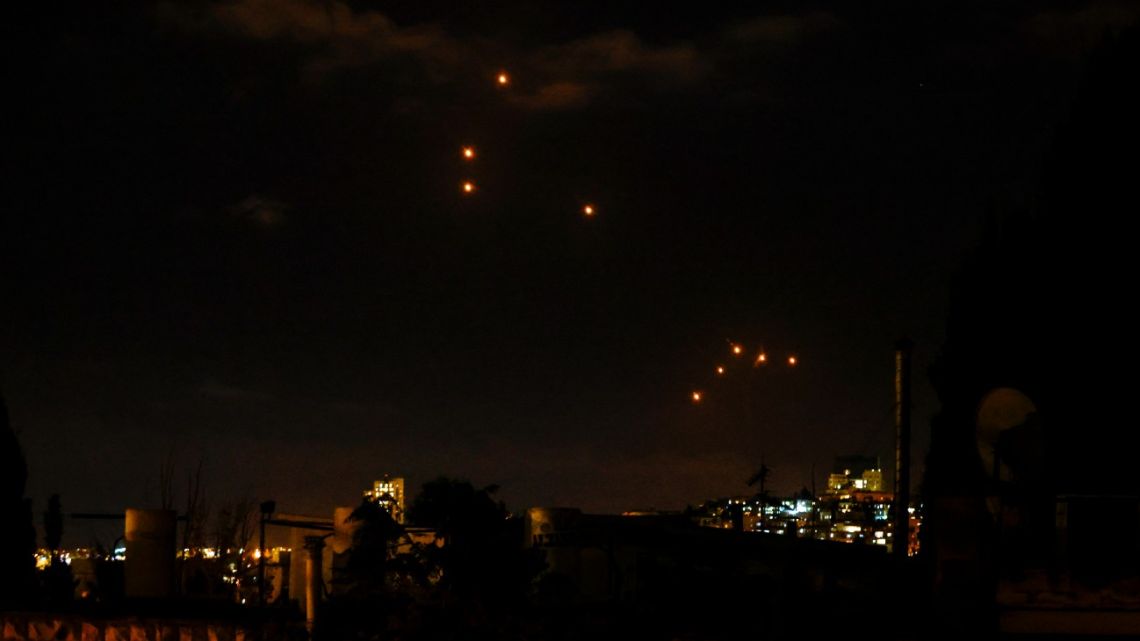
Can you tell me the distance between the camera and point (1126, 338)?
1977 centimetres

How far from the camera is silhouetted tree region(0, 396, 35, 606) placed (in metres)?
19.2

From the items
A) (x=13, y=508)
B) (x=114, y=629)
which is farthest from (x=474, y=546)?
(x=13, y=508)

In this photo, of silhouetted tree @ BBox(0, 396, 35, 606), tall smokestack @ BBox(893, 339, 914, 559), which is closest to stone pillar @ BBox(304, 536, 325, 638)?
tall smokestack @ BBox(893, 339, 914, 559)

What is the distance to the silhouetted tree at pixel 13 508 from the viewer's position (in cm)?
1917

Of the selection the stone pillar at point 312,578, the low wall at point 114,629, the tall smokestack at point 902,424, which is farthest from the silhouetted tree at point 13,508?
the tall smokestack at point 902,424

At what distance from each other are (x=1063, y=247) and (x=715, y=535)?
9.87 metres

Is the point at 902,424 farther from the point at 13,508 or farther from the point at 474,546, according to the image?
the point at 13,508

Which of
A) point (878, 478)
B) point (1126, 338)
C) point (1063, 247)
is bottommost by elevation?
point (878, 478)

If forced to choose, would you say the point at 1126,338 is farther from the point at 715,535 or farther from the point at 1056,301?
the point at 715,535

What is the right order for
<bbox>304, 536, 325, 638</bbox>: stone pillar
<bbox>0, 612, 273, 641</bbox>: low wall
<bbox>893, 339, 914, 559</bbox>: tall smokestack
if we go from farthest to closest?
<bbox>893, 339, 914, 559</bbox>: tall smokestack, <bbox>0, 612, 273, 641</bbox>: low wall, <bbox>304, 536, 325, 638</bbox>: stone pillar

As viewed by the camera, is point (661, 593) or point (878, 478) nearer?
point (661, 593)

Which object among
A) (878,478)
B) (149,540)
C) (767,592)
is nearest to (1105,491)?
(767,592)

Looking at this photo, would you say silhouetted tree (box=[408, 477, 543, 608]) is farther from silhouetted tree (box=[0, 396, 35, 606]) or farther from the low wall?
silhouetted tree (box=[0, 396, 35, 606])

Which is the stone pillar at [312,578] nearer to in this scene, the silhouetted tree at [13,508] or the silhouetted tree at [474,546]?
the silhouetted tree at [474,546]
